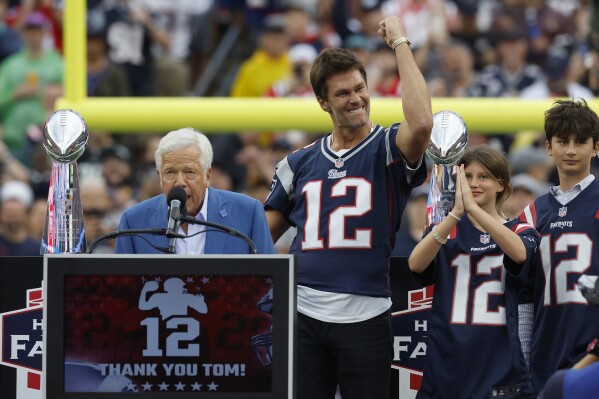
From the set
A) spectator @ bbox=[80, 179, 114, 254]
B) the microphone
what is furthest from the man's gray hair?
spectator @ bbox=[80, 179, 114, 254]

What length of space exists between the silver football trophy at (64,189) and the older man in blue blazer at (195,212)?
0.57 ft

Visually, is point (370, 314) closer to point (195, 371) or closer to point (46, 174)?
point (195, 371)

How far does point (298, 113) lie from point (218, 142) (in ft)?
12.0

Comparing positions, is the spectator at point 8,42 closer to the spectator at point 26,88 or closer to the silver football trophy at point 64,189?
the spectator at point 26,88

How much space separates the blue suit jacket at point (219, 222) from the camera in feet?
16.1

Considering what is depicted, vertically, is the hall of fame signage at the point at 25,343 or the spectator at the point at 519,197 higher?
the spectator at the point at 519,197

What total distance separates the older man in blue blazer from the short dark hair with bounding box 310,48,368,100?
472 mm

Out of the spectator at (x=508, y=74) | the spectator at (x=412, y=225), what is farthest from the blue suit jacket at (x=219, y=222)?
the spectator at (x=508, y=74)

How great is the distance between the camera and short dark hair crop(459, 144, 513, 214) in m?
4.90

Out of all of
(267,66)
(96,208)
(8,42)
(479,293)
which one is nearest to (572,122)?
(479,293)

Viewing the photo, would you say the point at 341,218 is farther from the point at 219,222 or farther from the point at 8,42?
the point at 8,42

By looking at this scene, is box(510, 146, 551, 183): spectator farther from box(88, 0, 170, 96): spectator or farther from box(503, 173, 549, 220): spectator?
box(88, 0, 170, 96): spectator

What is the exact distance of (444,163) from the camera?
488 cm

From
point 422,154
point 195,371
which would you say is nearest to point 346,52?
point 422,154
